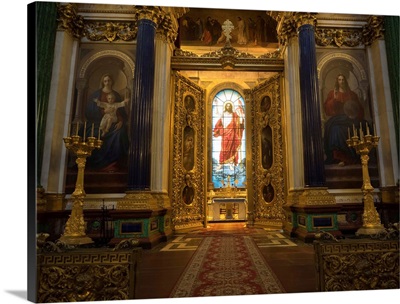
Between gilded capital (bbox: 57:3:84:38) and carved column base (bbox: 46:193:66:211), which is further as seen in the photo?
gilded capital (bbox: 57:3:84:38)

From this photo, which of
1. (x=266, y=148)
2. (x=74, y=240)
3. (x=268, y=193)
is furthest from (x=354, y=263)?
(x=266, y=148)

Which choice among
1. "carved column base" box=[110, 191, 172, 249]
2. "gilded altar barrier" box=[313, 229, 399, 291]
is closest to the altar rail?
"gilded altar barrier" box=[313, 229, 399, 291]

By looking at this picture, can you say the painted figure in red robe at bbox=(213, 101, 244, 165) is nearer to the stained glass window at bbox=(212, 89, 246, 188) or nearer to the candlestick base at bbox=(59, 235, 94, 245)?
the stained glass window at bbox=(212, 89, 246, 188)

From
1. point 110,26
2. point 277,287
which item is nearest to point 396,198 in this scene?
point 277,287

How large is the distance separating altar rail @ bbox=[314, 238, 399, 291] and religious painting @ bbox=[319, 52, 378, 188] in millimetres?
3433

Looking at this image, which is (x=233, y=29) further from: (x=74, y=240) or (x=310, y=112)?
(x=74, y=240)

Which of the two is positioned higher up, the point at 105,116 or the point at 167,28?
the point at 167,28

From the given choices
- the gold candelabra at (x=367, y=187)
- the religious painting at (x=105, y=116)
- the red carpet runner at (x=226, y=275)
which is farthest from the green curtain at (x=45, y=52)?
the gold candelabra at (x=367, y=187)

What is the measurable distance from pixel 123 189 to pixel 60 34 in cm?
368

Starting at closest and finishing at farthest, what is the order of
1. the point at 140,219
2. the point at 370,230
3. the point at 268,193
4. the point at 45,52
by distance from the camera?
the point at 370,230
the point at 140,219
the point at 45,52
the point at 268,193

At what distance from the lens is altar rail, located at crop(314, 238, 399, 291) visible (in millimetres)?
2643

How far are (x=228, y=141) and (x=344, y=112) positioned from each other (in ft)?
17.5

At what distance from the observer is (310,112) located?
596 cm

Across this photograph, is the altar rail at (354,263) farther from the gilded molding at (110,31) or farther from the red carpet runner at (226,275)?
the gilded molding at (110,31)
